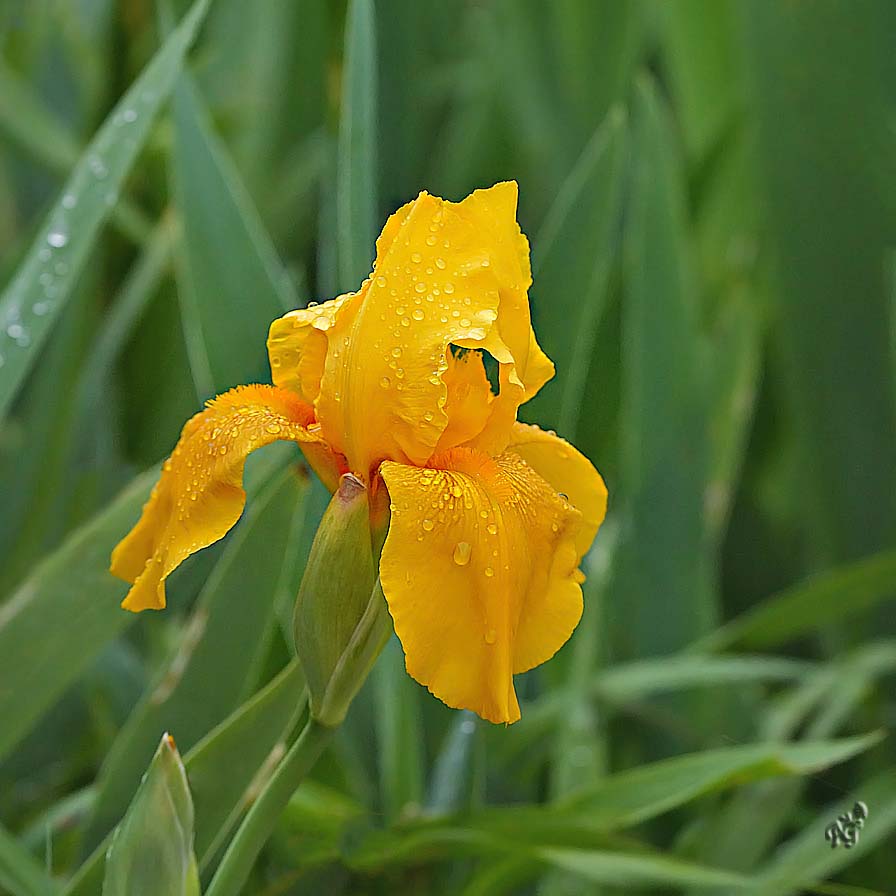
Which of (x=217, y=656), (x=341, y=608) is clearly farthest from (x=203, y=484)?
(x=217, y=656)

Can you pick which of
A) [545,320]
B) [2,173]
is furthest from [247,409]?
[2,173]

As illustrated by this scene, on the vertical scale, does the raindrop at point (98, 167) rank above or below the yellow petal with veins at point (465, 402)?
above

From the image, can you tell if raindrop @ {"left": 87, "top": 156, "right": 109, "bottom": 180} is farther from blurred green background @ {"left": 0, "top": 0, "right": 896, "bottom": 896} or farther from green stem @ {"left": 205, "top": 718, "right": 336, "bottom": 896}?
green stem @ {"left": 205, "top": 718, "right": 336, "bottom": 896}

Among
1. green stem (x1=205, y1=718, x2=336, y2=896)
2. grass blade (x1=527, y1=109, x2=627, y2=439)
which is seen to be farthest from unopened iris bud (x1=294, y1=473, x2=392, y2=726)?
grass blade (x1=527, y1=109, x2=627, y2=439)

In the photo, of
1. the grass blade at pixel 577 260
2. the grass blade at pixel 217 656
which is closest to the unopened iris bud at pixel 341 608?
the grass blade at pixel 217 656

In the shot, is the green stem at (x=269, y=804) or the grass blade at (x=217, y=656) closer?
the green stem at (x=269, y=804)

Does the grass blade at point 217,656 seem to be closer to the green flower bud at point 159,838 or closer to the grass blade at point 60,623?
the grass blade at point 60,623
